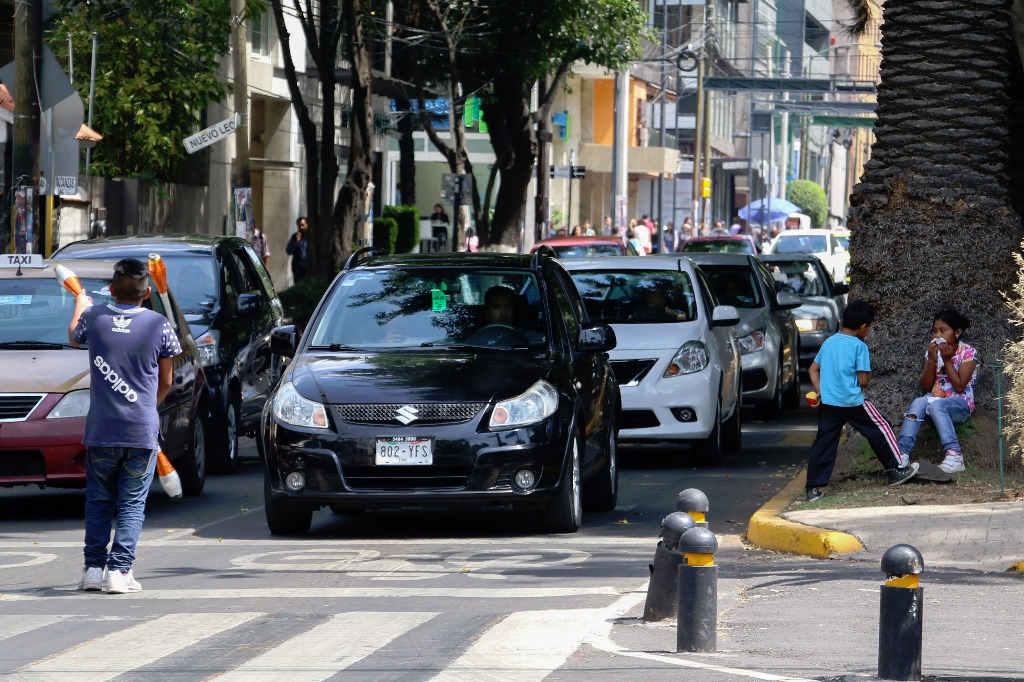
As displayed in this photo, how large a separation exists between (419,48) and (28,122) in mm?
22064

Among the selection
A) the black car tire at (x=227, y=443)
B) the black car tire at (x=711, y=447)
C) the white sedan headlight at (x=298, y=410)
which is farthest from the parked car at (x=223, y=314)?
the black car tire at (x=711, y=447)

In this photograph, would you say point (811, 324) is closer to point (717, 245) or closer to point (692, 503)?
point (717, 245)

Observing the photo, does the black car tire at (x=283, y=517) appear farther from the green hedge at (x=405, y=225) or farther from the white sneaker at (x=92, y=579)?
the green hedge at (x=405, y=225)

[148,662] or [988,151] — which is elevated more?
[988,151]

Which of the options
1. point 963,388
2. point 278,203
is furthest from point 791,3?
point 963,388

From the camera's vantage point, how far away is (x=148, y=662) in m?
7.14

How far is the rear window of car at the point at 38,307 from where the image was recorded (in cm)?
1251

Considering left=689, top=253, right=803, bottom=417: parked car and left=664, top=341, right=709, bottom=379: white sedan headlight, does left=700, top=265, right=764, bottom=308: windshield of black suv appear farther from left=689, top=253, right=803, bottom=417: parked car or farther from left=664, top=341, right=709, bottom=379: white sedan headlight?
left=664, top=341, right=709, bottom=379: white sedan headlight

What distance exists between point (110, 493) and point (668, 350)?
671cm

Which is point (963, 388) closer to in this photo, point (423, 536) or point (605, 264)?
point (423, 536)

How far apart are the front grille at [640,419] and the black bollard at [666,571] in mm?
6590

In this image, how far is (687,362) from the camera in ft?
49.1

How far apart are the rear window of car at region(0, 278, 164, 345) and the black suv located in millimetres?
1898

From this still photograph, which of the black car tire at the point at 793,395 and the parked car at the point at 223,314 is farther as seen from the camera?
the black car tire at the point at 793,395
